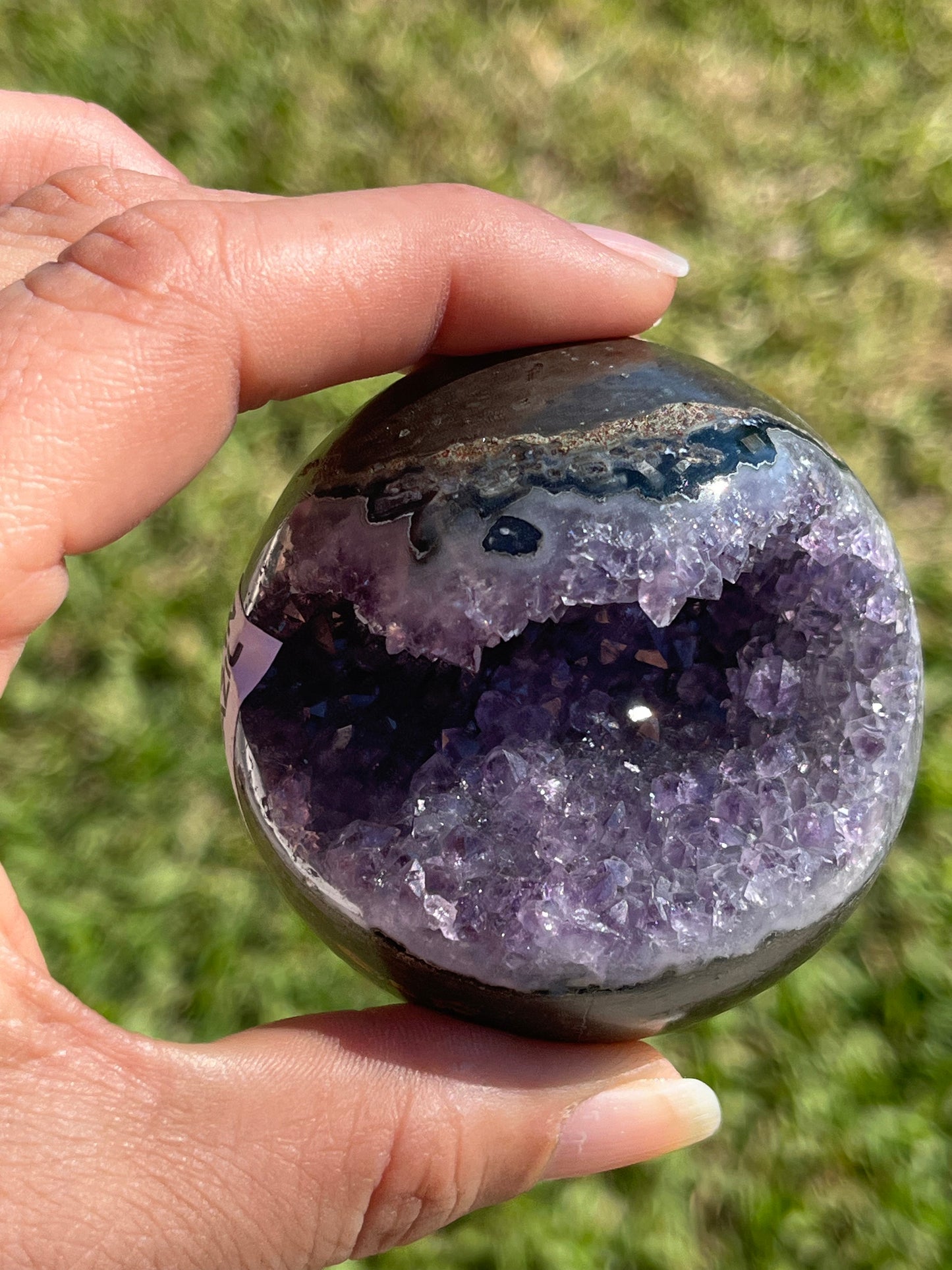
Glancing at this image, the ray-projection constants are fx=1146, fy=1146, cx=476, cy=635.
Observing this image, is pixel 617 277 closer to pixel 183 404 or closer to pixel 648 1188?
pixel 183 404

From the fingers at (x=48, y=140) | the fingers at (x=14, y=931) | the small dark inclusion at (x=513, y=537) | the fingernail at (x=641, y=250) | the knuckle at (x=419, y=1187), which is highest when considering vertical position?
the fingernail at (x=641, y=250)

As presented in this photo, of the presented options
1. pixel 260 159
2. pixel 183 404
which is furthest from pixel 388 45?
pixel 183 404

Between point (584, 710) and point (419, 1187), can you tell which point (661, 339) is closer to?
Result: point (584, 710)

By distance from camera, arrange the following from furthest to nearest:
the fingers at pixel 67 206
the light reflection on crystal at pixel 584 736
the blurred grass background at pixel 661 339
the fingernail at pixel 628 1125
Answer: the blurred grass background at pixel 661 339 < the fingers at pixel 67 206 < the fingernail at pixel 628 1125 < the light reflection on crystal at pixel 584 736

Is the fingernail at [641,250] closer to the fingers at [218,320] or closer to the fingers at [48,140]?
the fingers at [218,320]

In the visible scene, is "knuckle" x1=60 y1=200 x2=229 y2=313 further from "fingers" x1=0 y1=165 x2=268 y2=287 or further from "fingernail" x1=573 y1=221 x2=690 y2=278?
"fingernail" x1=573 y1=221 x2=690 y2=278

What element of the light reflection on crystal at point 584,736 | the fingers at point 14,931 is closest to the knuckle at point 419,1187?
the light reflection on crystal at point 584,736

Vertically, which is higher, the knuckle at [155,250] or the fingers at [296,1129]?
the knuckle at [155,250]

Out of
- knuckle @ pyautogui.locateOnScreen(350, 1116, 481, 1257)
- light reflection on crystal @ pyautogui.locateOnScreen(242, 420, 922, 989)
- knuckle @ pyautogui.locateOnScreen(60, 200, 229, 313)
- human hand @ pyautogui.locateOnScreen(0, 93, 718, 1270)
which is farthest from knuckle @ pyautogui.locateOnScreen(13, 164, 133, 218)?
knuckle @ pyautogui.locateOnScreen(350, 1116, 481, 1257)
